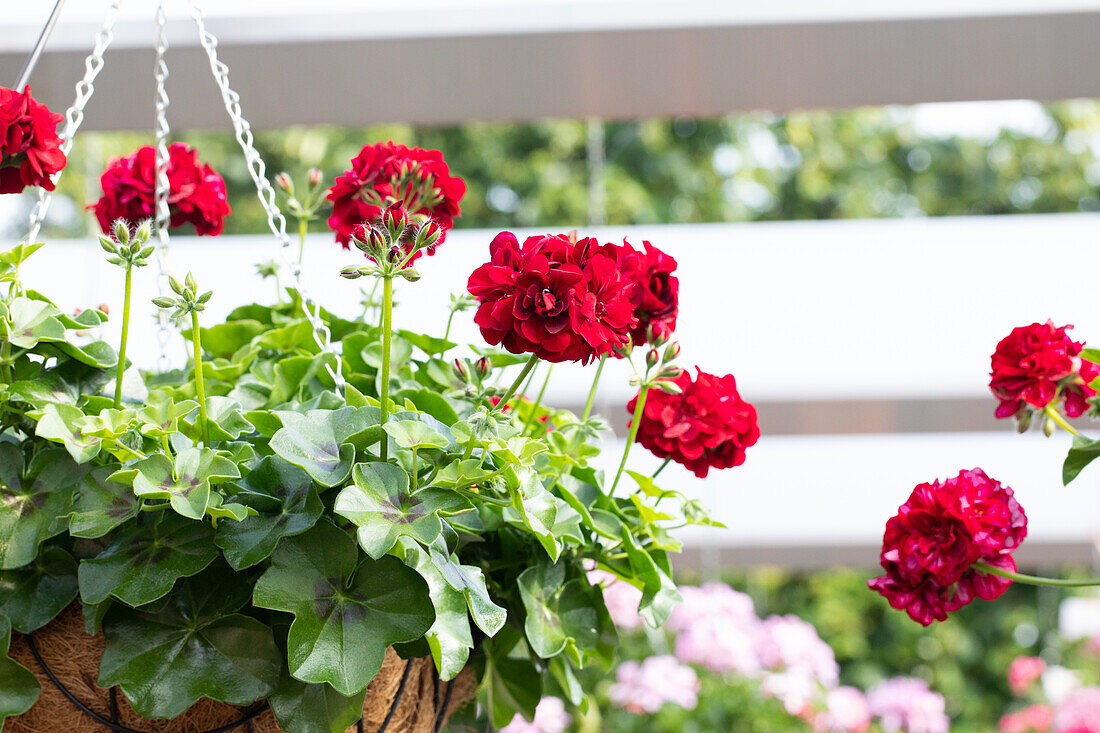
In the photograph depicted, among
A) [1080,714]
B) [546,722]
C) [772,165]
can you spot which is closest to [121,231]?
[546,722]

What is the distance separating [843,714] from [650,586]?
203 centimetres

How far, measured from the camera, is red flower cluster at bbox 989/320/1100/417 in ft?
2.28

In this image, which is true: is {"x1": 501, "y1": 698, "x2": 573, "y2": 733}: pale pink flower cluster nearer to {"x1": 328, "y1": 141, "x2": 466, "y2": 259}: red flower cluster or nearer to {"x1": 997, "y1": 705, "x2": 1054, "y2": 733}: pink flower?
{"x1": 997, "y1": 705, "x2": 1054, "y2": 733}: pink flower

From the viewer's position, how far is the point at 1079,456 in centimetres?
68

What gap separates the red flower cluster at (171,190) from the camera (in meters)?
0.83

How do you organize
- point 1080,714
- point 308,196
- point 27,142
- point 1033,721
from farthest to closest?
point 1033,721
point 1080,714
point 308,196
point 27,142

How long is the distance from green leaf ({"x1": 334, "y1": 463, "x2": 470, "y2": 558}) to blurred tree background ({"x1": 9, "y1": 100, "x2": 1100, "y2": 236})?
4225mm

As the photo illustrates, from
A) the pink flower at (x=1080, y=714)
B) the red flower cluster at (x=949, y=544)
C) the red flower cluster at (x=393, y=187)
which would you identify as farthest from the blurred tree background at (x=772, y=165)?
the red flower cluster at (x=949, y=544)

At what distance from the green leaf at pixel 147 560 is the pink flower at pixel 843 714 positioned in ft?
7.37

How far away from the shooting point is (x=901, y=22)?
5.48ft

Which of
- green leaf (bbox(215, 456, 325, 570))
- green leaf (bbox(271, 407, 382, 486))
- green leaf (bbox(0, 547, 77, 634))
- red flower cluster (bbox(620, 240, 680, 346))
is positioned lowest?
green leaf (bbox(0, 547, 77, 634))

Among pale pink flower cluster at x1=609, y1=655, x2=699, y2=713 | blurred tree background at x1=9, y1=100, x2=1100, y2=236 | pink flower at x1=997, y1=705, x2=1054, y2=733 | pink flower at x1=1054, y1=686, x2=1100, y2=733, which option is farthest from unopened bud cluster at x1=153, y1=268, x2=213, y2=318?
blurred tree background at x1=9, y1=100, x2=1100, y2=236

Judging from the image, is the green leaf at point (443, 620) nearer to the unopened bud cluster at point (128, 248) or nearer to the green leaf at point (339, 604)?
the green leaf at point (339, 604)

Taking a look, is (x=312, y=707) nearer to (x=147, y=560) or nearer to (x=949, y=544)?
(x=147, y=560)
